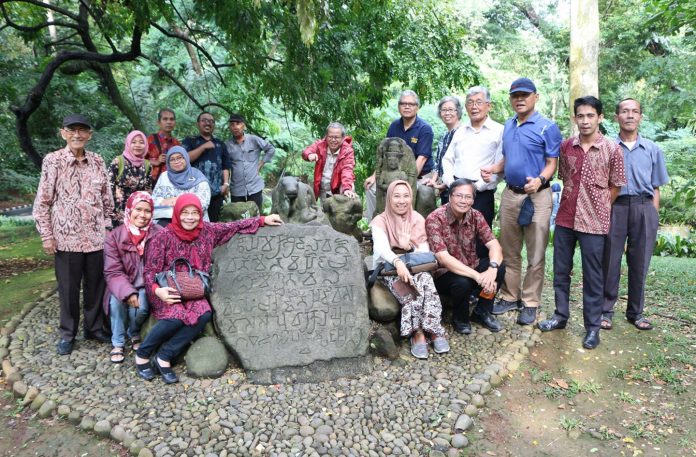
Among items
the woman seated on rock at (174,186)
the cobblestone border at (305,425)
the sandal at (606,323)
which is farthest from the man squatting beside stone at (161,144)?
the sandal at (606,323)

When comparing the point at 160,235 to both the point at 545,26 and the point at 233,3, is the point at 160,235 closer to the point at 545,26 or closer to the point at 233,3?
the point at 233,3

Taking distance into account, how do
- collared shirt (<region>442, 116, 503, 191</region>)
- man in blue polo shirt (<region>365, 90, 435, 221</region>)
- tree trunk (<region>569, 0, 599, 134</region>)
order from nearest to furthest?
collared shirt (<region>442, 116, 503, 191</region>) < man in blue polo shirt (<region>365, 90, 435, 221</region>) < tree trunk (<region>569, 0, 599, 134</region>)

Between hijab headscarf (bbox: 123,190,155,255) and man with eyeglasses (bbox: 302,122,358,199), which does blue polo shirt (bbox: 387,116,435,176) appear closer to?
man with eyeglasses (bbox: 302,122,358,199)

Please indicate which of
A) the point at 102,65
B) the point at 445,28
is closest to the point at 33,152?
the point at 102,65

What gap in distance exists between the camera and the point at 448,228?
13.1 ft

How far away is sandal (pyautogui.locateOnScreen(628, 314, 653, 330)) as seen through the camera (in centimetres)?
426

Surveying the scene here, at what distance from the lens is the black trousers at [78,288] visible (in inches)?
150

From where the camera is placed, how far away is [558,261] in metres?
4.14

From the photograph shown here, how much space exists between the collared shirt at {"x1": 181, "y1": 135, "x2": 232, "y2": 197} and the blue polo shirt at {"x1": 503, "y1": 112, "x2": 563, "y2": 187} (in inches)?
118

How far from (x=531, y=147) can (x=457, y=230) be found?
3.06ft

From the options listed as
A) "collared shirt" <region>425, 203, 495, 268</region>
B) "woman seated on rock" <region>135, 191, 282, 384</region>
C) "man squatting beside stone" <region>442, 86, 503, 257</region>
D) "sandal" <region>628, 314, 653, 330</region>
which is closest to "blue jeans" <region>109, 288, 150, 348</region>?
"woman seated on rock" <region>135, 191, 282, 384</region>

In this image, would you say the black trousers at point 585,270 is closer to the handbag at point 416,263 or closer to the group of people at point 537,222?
the group of people at point 537,222

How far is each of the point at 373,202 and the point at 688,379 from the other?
3279 mm

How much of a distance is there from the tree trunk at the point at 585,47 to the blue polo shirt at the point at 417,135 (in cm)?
432
